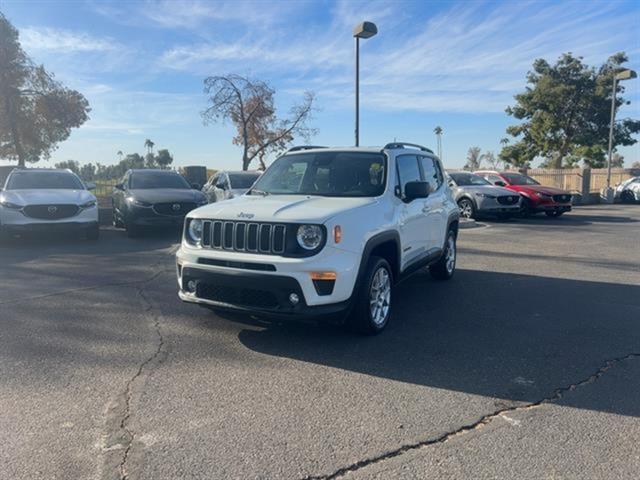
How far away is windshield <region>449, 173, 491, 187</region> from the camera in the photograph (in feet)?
55.1

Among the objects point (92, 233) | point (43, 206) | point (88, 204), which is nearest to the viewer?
point (43, 206)

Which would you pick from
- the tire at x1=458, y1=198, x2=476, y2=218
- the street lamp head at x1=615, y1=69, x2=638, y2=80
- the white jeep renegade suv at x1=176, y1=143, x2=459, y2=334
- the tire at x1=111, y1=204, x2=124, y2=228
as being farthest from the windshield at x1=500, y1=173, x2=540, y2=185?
the white jeep renegade suv at x1=176, y1=143, x2=459, y2=334

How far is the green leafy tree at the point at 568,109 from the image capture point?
109 feet

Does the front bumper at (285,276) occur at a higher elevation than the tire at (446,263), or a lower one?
higher

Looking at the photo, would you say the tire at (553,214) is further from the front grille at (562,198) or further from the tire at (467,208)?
the tire at (467,208)

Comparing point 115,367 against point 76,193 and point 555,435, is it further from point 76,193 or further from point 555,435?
point 76,193

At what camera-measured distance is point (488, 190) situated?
1587 centimetres

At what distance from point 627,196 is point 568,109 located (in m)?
10.2

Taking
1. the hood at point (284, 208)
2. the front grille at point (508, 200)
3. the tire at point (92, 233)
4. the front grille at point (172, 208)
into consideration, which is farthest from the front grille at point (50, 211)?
the front grille at point (508, 200)

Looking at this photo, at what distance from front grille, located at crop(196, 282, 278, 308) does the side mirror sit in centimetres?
199

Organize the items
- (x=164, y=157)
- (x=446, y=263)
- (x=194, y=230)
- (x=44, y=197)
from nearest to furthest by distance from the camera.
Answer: (x=194, y=230), (x=446, y=263), (x=44, y=197), (x=164, y=157)

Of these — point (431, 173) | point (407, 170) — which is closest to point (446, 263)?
point (431, 173)

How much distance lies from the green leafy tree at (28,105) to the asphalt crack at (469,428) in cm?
2265

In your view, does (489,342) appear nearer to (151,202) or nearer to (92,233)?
(151,202)
